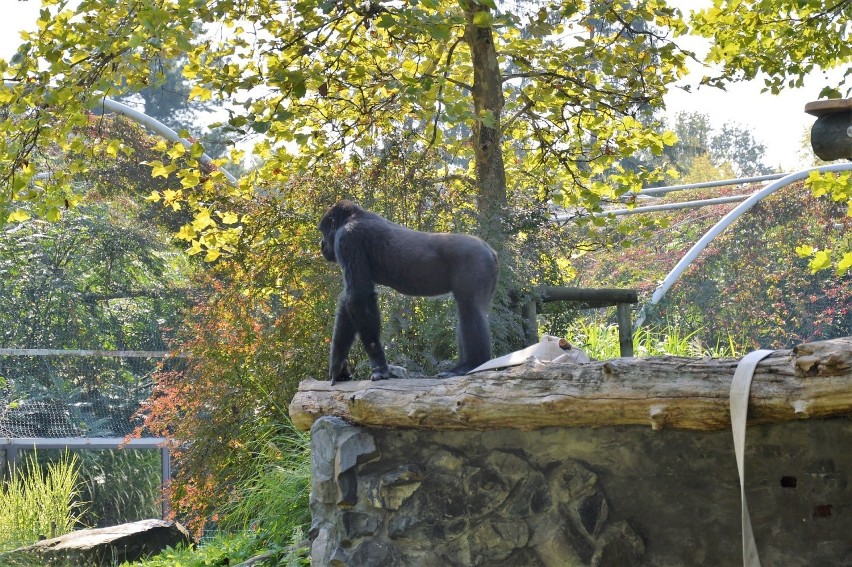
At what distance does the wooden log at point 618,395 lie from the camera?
9.21ft

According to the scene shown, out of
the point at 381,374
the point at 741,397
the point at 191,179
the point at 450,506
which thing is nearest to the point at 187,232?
the point at 191,179

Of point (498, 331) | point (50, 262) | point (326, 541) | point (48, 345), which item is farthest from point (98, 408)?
point (326, 541)

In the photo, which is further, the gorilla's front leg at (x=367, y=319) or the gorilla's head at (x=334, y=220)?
the gorilla's head at (x=334, y=220)

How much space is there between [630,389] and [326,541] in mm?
1584

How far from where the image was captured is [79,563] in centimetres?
674

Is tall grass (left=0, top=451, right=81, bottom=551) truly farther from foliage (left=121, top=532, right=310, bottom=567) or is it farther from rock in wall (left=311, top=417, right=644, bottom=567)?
rock in wall (left=311, top=417, right=644, bottom=567)

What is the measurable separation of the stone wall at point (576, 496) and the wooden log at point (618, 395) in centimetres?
13

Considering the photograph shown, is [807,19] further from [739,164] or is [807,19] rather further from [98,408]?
[739,164]

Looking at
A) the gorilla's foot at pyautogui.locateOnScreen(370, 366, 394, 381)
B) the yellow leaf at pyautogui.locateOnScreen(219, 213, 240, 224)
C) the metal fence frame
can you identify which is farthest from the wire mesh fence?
the gorilla's foot at pyautogui.locateOnScreen(370, 366, 394, 381)

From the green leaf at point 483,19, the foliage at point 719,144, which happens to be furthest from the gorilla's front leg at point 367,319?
the foliage at point 719,144

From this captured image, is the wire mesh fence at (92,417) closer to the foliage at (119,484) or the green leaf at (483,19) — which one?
the foliage at (119,484)

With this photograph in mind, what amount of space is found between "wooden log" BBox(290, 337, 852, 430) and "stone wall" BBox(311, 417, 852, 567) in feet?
0.41

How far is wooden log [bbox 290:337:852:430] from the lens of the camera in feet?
9.21

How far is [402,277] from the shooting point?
15.7 ft
